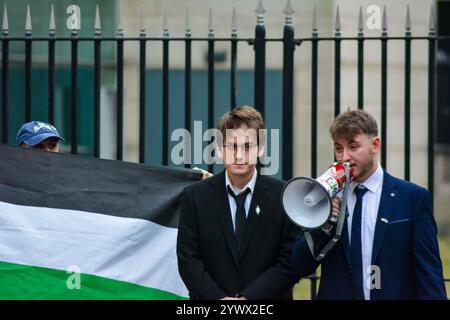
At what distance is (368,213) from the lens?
5223mm

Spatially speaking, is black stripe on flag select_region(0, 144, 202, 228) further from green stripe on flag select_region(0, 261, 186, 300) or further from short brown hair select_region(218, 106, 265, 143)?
short brown hair select_region(218, 106, 265, 143)

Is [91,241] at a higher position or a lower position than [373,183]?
lower

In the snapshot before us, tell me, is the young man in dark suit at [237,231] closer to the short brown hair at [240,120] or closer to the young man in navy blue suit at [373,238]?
the short brown hair at [240,120]

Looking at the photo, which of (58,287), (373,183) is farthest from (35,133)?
(373,183)

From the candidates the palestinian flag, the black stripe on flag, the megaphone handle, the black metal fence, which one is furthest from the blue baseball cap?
the megaphone handle

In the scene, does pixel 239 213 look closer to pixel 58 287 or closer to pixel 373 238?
pixel 373 238

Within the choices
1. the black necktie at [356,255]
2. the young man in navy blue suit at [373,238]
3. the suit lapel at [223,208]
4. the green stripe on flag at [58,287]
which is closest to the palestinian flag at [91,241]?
the green stripe on flag at [58,287]

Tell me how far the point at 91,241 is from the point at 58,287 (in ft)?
1.09

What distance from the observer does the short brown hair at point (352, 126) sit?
5.19 m

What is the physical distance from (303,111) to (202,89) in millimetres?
1277

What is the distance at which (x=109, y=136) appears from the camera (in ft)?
44.3

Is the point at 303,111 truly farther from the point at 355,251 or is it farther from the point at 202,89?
the point at 355,251

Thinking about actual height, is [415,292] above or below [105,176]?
below
